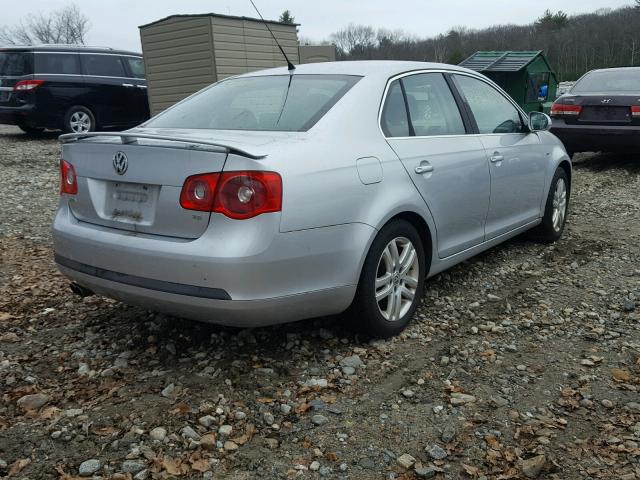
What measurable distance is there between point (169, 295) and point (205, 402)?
525mm

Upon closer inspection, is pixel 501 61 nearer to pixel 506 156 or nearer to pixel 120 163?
pixel 506 156

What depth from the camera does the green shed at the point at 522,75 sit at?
17.0 m

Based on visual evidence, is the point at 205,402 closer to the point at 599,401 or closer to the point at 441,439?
the point at 441,439

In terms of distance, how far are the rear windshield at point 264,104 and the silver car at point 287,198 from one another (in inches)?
0.5

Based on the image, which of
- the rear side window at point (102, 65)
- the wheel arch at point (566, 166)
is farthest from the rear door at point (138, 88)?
the wheel arch at point (566, 166)

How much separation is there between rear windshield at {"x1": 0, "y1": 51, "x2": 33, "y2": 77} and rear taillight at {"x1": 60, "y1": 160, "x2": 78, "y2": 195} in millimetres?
9992

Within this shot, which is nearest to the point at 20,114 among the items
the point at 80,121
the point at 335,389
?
the point at 80,121

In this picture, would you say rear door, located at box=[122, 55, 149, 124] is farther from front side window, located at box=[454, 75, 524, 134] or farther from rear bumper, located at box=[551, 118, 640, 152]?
front side window, located at box=[454, 75, 524, 134]

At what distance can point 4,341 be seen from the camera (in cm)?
362

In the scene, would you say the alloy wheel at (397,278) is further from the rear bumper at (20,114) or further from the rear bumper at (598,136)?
the rear bumper at (20,114)

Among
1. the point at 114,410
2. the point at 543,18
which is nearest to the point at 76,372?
the point at 114,410

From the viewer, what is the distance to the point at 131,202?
10.0 feet

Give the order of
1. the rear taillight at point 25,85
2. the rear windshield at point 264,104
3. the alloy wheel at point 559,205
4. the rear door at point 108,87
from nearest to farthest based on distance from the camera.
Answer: the rear windshield at point 264,104 → the alloy wheel at point 559,205 → the rear taillight at point 25,85 → the rear door at point 108,87

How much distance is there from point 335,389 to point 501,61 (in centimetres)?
1640
